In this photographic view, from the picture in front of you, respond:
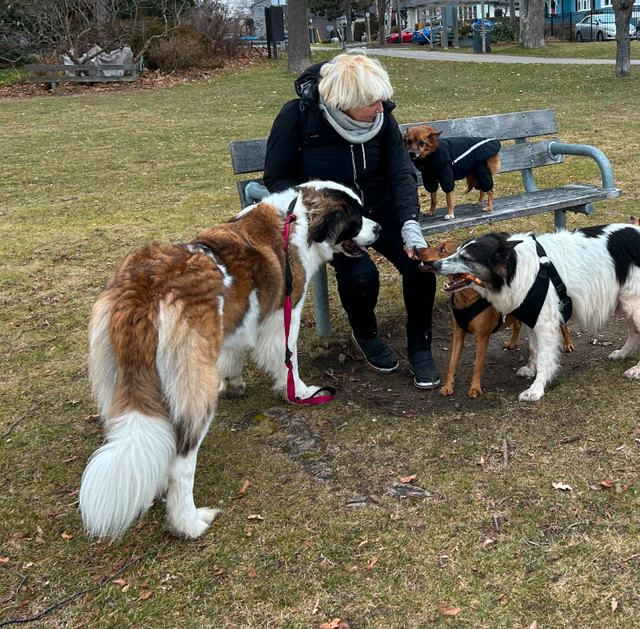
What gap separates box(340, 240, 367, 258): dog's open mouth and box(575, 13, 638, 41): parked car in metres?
41.1

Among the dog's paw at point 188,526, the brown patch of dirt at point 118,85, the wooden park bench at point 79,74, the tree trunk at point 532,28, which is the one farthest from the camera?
the tree trunk at point 532,28

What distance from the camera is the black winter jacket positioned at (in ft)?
14.7

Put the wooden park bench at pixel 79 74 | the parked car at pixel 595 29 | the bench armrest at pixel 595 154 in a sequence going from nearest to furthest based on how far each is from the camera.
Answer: the bench armrest at pixel 595 154 < the wooden park bench at pixel 79 74 < the parked car at pixel 595 29

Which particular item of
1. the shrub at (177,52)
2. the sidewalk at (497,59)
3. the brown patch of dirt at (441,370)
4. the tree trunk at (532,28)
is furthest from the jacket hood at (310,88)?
the tree trunk at (532,28)

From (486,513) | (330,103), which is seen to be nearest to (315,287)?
(330,103)

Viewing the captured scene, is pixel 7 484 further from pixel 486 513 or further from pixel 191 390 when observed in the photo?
pixel 486 513

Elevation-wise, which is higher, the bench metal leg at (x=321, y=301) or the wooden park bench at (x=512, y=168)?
the wooden park bench at (x=512, y=168)

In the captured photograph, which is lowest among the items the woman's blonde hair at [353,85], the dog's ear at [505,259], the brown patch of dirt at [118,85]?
the dog's ear at [505,259]

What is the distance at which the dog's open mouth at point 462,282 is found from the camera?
415cm

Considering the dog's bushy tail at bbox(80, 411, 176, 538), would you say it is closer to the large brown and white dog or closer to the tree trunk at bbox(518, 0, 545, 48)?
the large brown and white dog

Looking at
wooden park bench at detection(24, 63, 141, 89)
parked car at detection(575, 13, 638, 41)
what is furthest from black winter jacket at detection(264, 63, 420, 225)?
parked car at detection(575, 13, 638, 41)

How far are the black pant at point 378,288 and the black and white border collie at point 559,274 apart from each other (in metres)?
0.41

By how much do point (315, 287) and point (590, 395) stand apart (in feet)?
6.63

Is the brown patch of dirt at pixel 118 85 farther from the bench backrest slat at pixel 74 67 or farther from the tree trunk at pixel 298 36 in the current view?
the tree trunk at pixel 298 36
